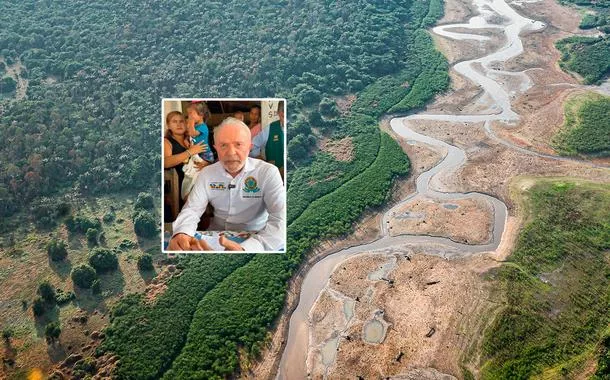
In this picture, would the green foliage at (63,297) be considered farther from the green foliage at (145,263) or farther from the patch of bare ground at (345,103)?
the patch of bare ground at (345,103)

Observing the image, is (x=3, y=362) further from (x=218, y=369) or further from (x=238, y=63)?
(x=238, y=63)

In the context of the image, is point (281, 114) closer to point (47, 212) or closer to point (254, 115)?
point (254, 115)

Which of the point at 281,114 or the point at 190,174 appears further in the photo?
the point at 281,114

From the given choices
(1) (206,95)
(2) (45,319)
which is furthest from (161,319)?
(1) (206,95)

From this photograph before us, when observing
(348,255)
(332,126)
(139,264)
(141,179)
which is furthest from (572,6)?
(139,264)

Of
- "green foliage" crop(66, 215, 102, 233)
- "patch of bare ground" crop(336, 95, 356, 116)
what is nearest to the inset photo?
"green foliage" crop(66, 215, 102, 233)

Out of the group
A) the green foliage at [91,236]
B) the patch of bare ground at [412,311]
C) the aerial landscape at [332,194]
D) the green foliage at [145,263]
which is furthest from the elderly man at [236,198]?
the green foliage at [91,236]

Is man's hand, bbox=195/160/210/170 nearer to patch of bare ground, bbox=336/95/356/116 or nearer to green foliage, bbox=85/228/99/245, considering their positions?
green foliage, bbox=85/228/99/245
